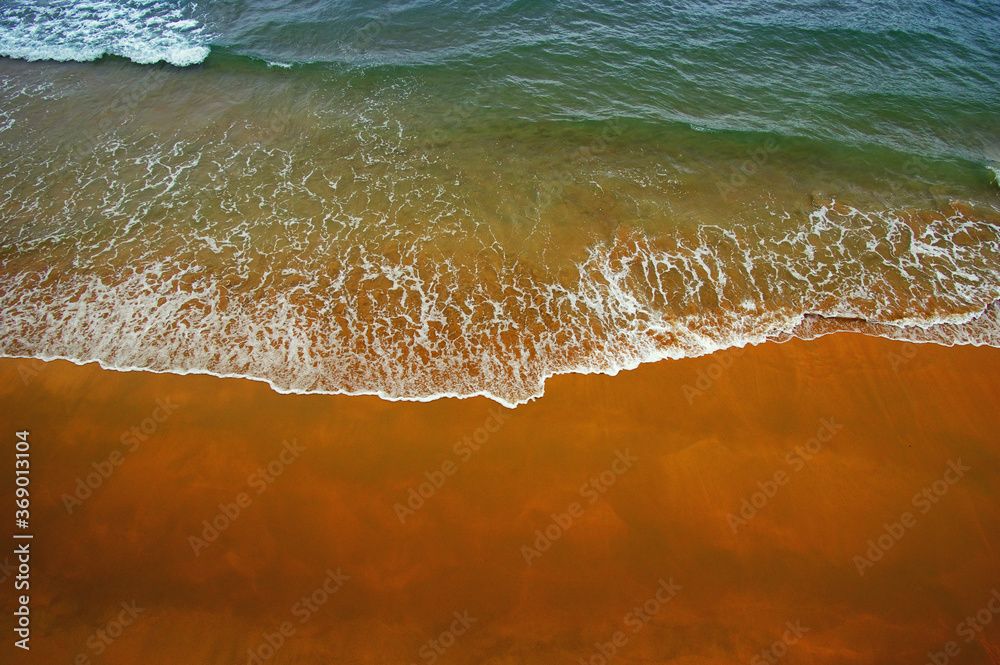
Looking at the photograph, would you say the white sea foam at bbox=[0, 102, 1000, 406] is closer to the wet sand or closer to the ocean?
the ocean

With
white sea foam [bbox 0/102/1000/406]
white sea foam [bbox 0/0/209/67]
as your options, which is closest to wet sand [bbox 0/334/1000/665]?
white sea foam [bbox 0/102/1000/406]

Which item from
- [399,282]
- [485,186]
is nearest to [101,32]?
[485,186]

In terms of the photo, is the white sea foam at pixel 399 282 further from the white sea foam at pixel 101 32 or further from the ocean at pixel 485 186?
the white sea foam at pixel 101 32

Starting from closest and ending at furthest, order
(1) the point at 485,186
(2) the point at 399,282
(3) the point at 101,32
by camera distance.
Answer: (2) the point at 399,282 → (1) the point at 485,186 → (3) the point at 101,32

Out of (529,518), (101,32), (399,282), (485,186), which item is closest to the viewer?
(529,518)

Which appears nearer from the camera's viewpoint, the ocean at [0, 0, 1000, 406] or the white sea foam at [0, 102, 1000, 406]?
the white sea foam at [0, 102, 1000, 406]

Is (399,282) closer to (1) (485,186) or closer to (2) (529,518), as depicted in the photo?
(1) (485,186)

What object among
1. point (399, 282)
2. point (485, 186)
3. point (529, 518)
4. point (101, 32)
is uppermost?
point (101, 32)
